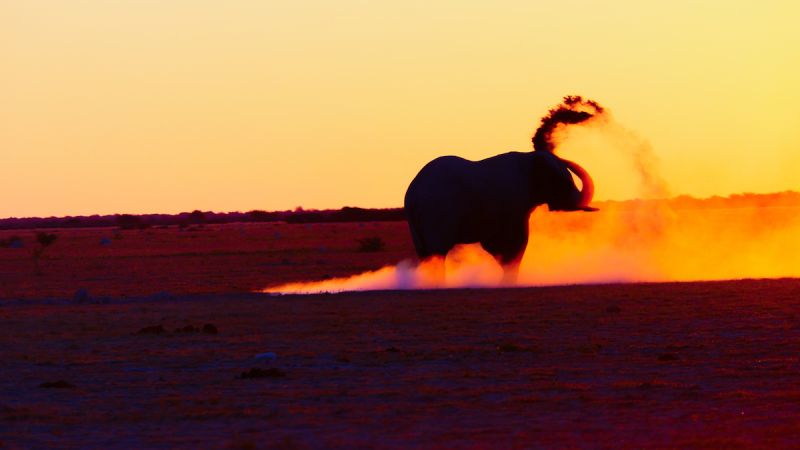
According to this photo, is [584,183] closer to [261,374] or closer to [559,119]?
[559,119]

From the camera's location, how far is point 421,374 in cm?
1808

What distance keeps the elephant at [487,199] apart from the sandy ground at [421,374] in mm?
3836

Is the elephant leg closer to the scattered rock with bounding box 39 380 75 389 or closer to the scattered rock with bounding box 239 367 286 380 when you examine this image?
the scattered rock with bounding box 239 367 286 380

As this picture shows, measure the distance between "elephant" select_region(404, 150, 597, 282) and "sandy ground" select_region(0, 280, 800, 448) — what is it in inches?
151

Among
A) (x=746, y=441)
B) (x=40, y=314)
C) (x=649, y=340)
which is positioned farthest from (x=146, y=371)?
(x=40, y=314)

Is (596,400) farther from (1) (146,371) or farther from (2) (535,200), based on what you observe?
(2) (535,200)

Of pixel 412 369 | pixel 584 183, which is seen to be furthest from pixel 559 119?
pixel 412 369

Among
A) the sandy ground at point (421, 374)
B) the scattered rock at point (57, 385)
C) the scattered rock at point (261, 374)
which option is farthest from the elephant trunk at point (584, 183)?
the scattered rock at point (57, 385)

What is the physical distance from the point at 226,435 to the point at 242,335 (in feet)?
31.3

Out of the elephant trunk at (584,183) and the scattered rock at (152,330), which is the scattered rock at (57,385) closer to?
the scattered rock at (152,330)

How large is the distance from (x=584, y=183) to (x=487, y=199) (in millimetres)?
3211

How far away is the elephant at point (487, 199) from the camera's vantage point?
3278 cm

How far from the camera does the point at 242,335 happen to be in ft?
77.1

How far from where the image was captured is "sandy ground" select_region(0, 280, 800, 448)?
45.9 ft
